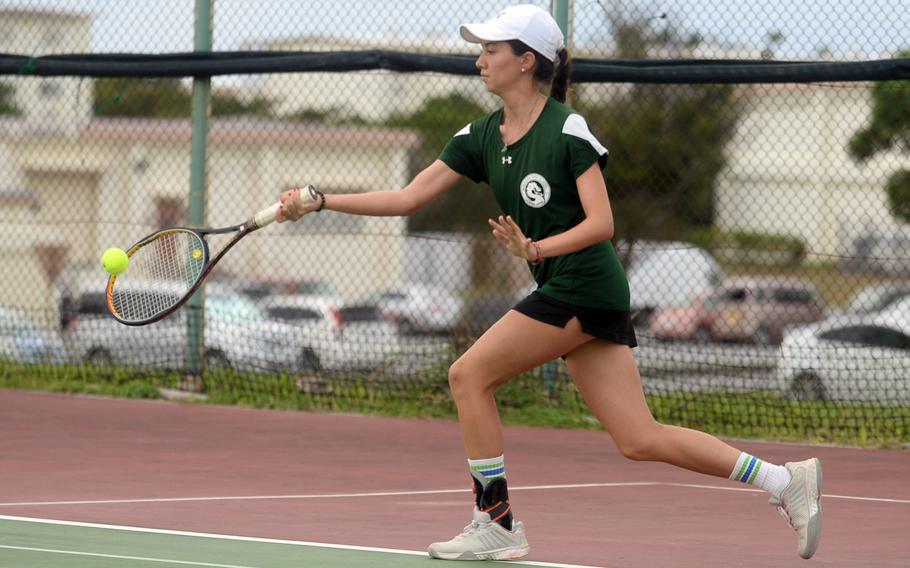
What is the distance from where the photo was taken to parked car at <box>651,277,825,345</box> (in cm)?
2644

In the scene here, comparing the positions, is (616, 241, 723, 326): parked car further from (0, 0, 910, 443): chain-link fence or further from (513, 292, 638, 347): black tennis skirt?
(513, 292, 638, 347): black tennis skirt

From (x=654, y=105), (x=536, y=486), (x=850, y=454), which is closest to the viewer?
(x=536, y=486)

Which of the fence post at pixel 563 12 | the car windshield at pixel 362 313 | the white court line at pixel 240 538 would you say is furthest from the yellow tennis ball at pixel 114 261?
the car windshield at pixel 362 313

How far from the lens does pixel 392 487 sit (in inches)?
290

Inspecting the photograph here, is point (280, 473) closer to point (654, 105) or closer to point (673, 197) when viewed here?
point (654, 105)

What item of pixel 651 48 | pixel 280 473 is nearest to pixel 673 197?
pixel 651 48

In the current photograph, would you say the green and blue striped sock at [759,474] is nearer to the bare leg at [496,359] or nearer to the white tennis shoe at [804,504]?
the white tennis shoe at [804,504]

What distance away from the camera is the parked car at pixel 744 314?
26.4 m

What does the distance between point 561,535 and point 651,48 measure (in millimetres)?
9385

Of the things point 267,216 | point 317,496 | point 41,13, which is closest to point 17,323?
point 41,13

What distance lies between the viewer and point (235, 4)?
11.1m

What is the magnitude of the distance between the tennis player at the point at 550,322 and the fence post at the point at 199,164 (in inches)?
219

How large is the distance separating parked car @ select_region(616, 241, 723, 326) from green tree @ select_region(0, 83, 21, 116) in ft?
27.6

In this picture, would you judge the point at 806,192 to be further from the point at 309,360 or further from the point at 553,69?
the point at 553,69
